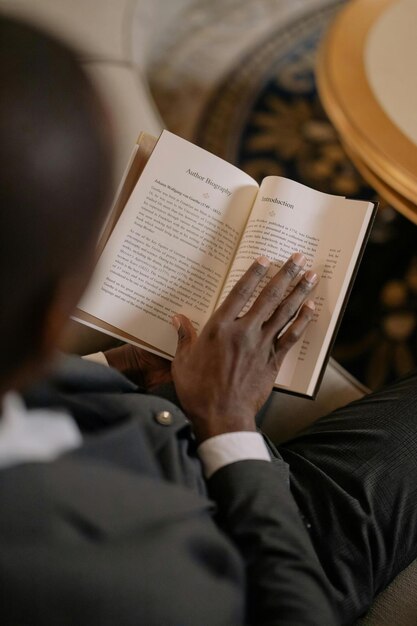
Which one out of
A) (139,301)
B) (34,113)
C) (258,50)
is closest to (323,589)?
(139,301)

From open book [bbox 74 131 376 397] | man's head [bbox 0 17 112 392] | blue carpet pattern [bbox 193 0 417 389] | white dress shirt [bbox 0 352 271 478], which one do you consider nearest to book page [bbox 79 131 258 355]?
open book [bbox 74 131 376 397]

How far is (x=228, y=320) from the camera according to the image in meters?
0.71

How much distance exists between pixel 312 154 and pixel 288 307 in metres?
0.95

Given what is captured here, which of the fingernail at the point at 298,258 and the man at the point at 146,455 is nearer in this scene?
the man at the point at 146,455

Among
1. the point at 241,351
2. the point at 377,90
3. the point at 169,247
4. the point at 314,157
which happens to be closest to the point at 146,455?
the point at 241,351

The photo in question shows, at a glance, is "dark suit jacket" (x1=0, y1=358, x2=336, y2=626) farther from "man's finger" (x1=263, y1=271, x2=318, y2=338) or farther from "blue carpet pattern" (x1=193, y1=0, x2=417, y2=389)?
"blue carpet pattern" (x1=193, y1=0, x2=417, y2=389)

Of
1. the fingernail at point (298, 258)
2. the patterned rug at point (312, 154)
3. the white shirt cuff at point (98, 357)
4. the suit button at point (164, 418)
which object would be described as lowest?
the suit button at point (164, 418)

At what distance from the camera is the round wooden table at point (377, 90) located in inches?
39.5

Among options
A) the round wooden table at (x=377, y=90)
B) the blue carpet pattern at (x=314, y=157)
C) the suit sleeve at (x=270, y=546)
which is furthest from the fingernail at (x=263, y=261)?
the blue carpet pattern at (x=314, y=157)

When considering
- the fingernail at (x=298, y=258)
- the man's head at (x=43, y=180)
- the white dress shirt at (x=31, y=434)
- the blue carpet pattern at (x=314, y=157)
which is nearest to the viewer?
the man's head at (x=43, y=180)

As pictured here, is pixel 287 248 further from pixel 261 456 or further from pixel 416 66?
pixel 416 66

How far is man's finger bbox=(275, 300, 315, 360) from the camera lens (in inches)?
Result: 28.5

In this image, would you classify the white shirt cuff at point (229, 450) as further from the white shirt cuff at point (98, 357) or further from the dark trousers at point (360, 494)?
the white shirt cuff at point (98, 357)

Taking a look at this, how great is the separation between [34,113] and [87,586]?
318 millimetres
